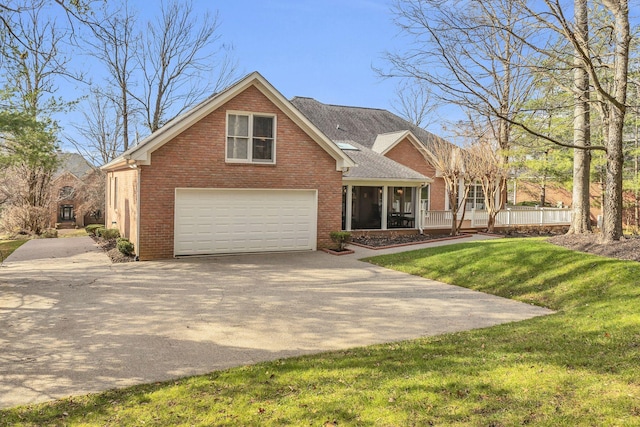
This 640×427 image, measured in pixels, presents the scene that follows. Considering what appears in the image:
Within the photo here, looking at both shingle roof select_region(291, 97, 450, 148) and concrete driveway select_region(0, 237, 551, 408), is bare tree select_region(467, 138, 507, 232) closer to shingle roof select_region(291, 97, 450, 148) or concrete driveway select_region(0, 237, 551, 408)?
A: shingle roof select_region(291, 97, 450, 148)

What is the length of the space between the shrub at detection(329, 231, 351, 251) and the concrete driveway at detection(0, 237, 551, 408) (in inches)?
112

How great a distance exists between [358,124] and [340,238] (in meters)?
15.2

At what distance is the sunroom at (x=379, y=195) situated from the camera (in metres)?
20.6

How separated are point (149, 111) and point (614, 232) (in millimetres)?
28026

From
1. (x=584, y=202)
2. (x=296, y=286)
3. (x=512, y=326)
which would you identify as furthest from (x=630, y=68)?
(x=296, y=286)

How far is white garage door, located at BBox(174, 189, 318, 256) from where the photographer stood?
1455cm

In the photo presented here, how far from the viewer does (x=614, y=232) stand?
1156 centimetres

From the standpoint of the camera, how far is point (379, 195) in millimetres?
22125

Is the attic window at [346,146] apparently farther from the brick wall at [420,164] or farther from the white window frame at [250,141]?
the white window frame at [250,141]

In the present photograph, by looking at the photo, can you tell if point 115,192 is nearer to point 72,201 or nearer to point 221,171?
point 221,171

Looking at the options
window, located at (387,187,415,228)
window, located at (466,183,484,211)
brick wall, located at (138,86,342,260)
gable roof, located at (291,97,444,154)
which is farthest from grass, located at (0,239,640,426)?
gable roof, located at (291,97,444,154)

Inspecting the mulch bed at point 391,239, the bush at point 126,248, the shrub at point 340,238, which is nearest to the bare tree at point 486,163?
the mulch bed at point 391,239

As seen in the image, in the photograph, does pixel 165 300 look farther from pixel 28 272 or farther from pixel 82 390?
pixel 28 272

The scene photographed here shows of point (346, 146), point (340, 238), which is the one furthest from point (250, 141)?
point (346, 146)
